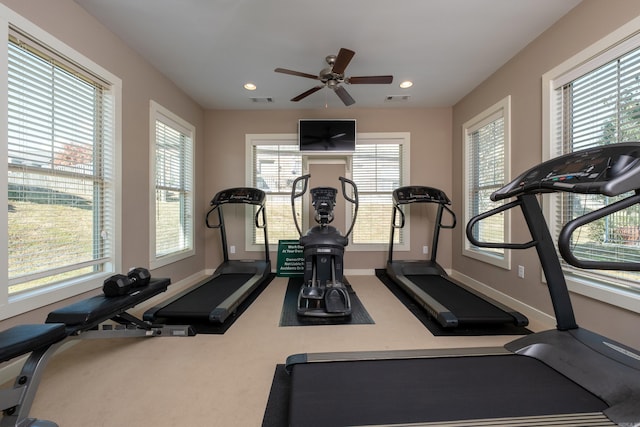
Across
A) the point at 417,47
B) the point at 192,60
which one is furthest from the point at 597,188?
the point at 192,60

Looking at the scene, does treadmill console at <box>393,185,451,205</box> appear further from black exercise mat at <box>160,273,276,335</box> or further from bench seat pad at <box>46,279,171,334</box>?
bench seat pad at <box>46,279,171,334</box>

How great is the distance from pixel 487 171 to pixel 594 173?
2.66 meters

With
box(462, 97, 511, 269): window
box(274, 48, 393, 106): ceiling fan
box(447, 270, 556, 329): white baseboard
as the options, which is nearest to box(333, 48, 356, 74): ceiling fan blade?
box(274, 48, 393, 106): ceiling fan

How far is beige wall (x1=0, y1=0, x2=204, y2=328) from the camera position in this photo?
2.01 m

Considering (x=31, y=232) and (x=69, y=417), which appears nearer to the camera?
(x=69, y=417)

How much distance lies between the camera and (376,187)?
4527 millimetres

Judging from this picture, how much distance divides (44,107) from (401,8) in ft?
10.00

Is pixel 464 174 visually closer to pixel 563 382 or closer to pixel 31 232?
pixel 563 382

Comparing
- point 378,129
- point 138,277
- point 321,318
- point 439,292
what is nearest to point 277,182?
point 378,129

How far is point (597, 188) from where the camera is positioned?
1.07m

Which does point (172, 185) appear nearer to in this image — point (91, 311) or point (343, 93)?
point (91, 311)

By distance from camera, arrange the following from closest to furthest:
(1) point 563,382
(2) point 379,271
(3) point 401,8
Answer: (1) point 563,382, (3) point 401,8, (2) point 379,271

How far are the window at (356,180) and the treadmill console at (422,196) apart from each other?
2.21 ft

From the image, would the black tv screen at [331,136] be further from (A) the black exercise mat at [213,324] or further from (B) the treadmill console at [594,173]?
(B) the treadmill console at [594,173]
